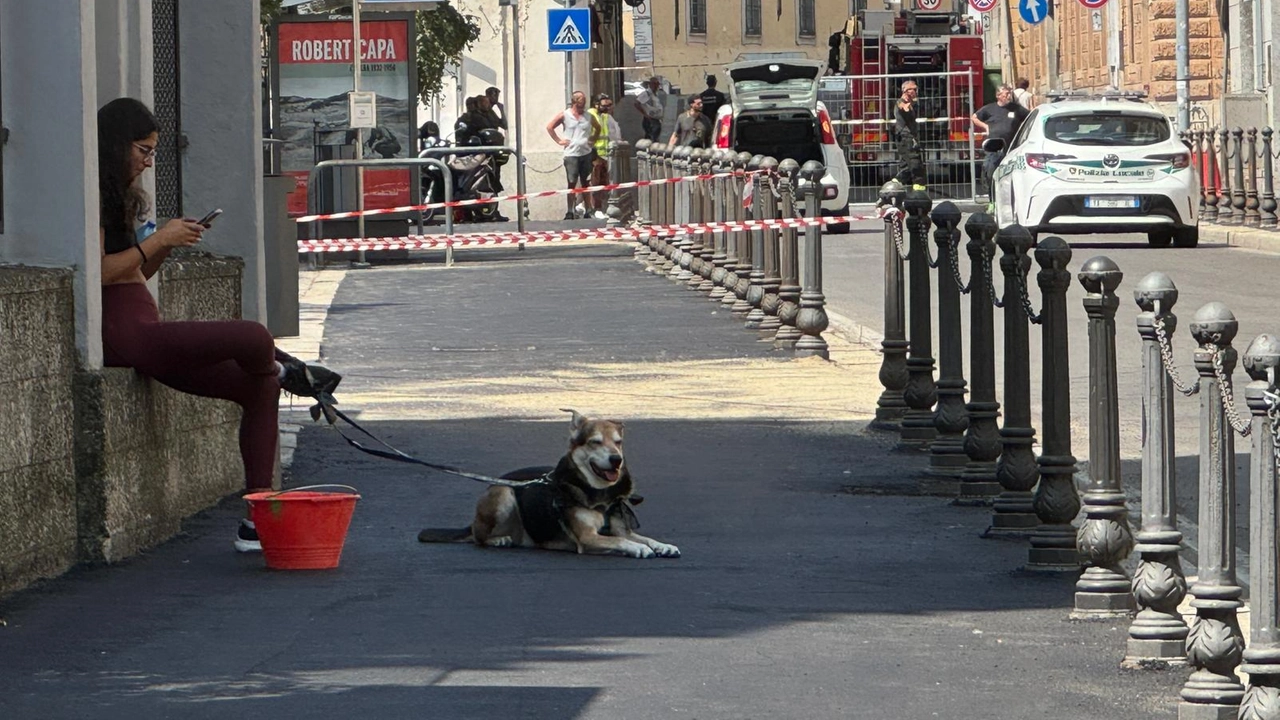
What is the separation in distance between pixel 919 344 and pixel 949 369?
3.66 ft

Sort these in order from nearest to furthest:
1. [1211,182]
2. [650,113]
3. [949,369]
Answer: [949,369] → [1211,182] → [650,113]

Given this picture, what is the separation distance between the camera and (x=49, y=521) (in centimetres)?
831

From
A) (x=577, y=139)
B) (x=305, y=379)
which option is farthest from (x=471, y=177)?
(x=305, y=379)

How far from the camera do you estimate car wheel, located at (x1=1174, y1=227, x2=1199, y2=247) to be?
27.4 m

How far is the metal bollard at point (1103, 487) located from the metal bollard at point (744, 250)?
11.8 meters

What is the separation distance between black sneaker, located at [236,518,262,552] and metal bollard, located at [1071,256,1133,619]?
115 inches

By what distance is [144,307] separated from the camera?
9.03 m

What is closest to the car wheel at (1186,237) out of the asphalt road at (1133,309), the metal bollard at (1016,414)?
the asphalt road at (1133,309)

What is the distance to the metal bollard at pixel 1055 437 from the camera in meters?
8.61

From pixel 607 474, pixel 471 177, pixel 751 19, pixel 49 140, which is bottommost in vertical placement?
pixel 607 474

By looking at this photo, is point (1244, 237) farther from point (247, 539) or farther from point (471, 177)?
point (247, 539)

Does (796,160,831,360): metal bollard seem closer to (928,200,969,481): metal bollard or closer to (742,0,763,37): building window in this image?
(928,200,969,481): metal bollard

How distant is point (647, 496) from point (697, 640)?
11.1 ft

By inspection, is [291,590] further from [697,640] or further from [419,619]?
[697,640]
